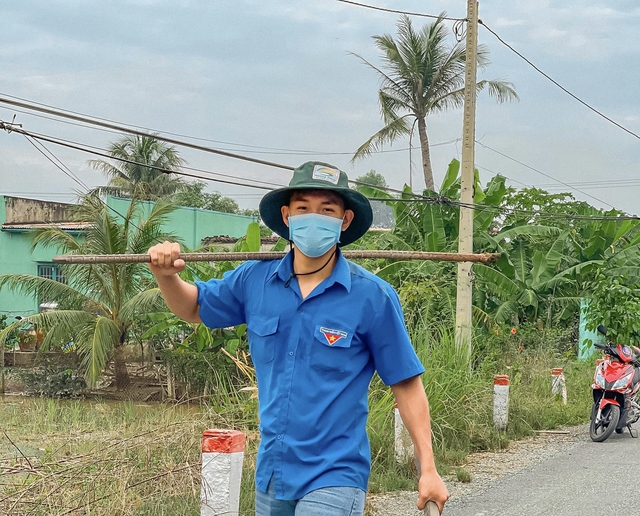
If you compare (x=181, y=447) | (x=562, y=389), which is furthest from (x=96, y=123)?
(x=562, y=389)

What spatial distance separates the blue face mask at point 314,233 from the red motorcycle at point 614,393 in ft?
26.6

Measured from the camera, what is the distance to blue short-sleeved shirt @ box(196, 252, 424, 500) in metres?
2.91

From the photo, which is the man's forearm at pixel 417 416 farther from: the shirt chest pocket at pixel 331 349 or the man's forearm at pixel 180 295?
the man's forearm at pixel 180 295

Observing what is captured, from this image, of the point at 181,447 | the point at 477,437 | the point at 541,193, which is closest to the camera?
the point at 181,447

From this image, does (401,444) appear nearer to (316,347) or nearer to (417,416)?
(417,416)

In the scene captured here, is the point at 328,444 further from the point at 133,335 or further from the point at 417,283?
the point at 133,335

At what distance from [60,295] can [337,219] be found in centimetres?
1796

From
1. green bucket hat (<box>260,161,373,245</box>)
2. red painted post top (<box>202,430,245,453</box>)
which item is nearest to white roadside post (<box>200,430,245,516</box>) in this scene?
red painted post top (<box>202,430,245,453</box>)

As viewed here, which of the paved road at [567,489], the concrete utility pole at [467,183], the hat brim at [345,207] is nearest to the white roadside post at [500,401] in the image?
the paved road at [567,489]

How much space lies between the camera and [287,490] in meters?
2.91

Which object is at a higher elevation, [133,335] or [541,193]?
[541,193]

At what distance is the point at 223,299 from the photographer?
11.0ft

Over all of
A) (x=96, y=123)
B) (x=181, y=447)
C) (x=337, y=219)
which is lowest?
(x=181, y=447)

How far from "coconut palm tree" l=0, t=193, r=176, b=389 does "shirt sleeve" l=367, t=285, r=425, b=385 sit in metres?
16.3
